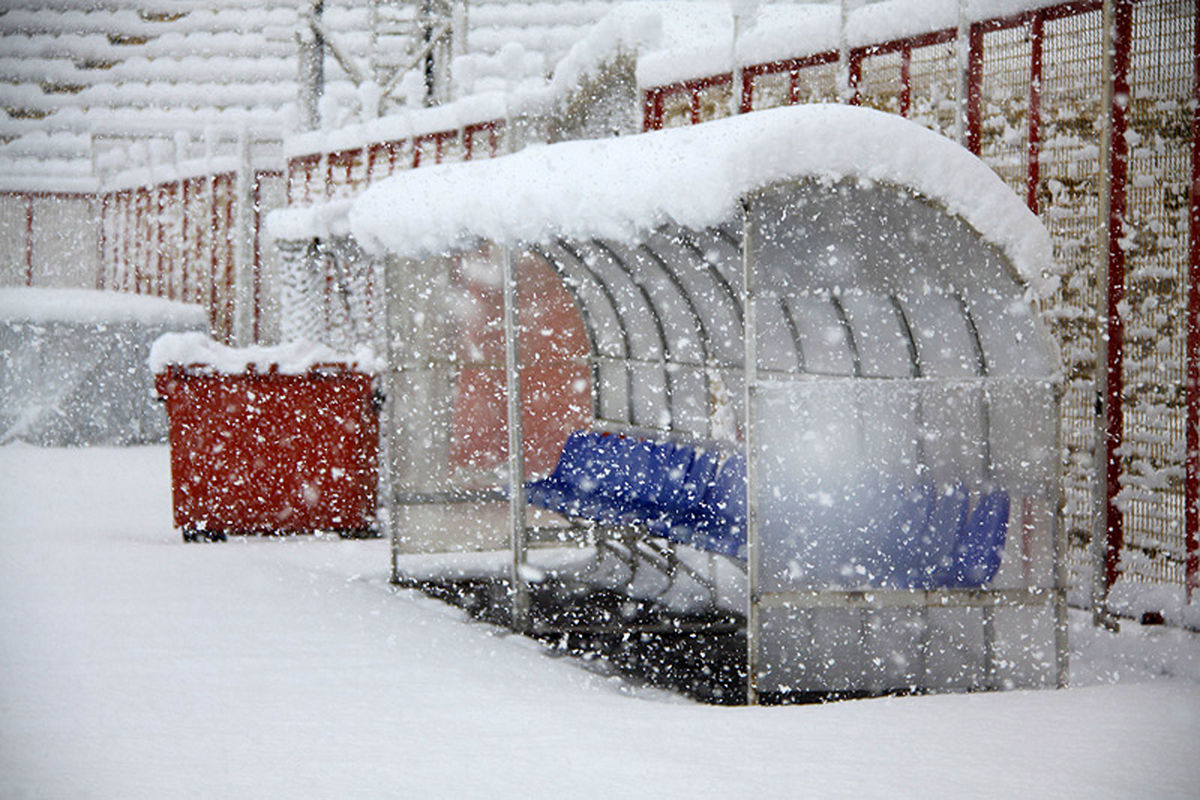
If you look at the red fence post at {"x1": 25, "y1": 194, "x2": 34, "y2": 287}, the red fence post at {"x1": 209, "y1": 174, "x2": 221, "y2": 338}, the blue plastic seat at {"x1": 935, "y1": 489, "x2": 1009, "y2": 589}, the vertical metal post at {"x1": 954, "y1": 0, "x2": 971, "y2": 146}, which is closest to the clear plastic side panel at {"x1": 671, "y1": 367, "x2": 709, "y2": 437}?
the vertical metal post at {"x1": 954, "y1": 0, "x2": 971, "y2": 146}

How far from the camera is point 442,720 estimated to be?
561 centimetres

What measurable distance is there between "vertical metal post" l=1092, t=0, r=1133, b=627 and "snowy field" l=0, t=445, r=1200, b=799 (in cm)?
39

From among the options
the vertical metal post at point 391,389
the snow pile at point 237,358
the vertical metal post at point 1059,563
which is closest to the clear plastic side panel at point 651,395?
the vertical metal post at point 391,389

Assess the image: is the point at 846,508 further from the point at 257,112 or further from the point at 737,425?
the point at 257,112

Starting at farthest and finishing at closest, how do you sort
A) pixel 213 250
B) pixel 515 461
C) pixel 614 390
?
1. pixel 213 250
2. pixel 614 390
3. pixel 515 461

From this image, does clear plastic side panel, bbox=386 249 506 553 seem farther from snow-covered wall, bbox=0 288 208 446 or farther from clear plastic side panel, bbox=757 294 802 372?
snow-covered wall, bbox=0 288 208 446

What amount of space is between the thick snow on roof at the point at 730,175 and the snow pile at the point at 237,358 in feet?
11.1

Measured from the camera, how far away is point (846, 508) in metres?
6.36

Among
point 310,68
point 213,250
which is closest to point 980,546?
point 310,68

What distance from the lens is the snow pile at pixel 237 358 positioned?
406 inches

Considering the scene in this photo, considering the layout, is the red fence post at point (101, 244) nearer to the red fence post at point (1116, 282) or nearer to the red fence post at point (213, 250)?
the red fence post at point (213, 250)

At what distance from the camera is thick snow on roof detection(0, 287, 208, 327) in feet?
52.1

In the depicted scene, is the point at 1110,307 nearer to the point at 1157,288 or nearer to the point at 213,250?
the point at 1157,288

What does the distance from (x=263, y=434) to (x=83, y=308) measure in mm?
6528
